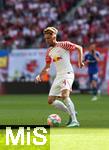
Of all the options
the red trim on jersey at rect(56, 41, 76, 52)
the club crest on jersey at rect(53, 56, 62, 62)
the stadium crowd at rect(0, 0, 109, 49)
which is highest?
the stadium crowd at rect(0, 0, 109, 49)

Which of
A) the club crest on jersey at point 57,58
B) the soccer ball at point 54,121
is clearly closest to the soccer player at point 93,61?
the club crest on jersey at point 57,58

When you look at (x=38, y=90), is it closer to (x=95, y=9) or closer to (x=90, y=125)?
(x=95, y=9)

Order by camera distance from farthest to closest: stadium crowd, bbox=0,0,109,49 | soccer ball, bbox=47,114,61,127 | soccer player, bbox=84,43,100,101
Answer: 1. stadium crowd, bbox=0,0,109,49
2. soccer player, bbox=84,43,100,101
3. soccer ball, bbox=47,114,61,127

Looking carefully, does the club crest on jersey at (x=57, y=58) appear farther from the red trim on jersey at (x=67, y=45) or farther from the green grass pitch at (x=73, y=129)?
the green grass pitch at (x=73, y=129)

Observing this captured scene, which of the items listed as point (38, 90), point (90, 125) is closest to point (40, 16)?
point (38, 90)

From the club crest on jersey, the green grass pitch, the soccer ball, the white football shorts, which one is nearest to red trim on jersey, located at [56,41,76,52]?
Result: the club crest on jersey

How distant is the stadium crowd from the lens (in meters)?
37.2

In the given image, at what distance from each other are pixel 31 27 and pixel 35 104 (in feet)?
43.9

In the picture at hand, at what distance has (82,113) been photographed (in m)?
21.0

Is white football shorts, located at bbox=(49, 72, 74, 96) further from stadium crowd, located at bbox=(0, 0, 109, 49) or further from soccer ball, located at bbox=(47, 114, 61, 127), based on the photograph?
stadium crowd, located at bbox=(0, 0, 109, 49)

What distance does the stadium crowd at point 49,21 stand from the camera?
122 feet

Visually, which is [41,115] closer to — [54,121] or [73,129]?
[54,121]

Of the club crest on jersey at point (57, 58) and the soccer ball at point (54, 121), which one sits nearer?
the soccer ball at point (54, 121)

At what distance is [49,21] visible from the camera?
129ft
